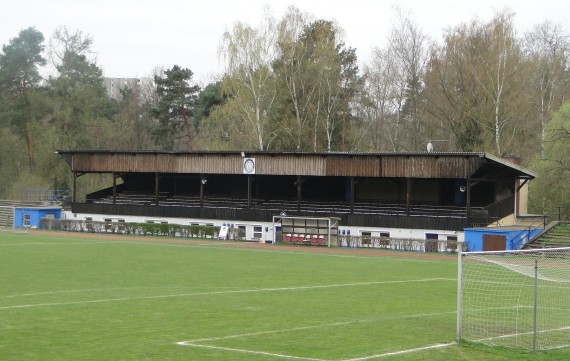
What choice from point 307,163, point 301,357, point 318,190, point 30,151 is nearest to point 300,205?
point 307,163

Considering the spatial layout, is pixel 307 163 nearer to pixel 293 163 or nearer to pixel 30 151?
pixel 293 163

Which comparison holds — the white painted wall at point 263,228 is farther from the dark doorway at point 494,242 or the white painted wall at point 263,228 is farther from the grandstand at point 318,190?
the dark doorway at point 494,242

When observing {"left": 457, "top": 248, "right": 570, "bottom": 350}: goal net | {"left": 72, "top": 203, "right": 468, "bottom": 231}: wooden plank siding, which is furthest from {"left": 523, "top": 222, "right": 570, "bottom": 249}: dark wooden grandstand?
{"left": 457, "top": 248, "right": 570, "bottom": 350}: goal net

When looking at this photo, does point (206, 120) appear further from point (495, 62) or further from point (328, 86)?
point (495, 62)

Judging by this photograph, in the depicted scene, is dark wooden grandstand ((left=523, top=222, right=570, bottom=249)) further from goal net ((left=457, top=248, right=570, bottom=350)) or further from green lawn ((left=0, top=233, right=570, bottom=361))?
goal net ((left=457, top=248, right=570, bottom=350))

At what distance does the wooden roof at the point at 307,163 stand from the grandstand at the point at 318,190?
0.23ft

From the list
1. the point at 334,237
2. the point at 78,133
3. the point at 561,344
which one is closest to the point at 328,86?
the point at 334,237

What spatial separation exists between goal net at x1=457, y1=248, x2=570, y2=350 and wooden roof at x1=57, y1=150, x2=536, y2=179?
23.9 m

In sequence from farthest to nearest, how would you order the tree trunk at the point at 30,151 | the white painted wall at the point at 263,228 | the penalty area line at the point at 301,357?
the tree trunk at the point at 30,151
the white painted wall at the point at 263,228
the penalty area line at the point at 301,357

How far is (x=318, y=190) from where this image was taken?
67188 millimetres

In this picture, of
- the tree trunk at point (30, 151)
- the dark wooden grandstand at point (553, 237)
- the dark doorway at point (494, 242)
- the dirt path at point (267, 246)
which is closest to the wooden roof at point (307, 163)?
the dark doorway at point (494, 242)

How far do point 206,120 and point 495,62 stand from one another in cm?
3121

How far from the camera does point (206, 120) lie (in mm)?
88500

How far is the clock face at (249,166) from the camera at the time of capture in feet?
208
